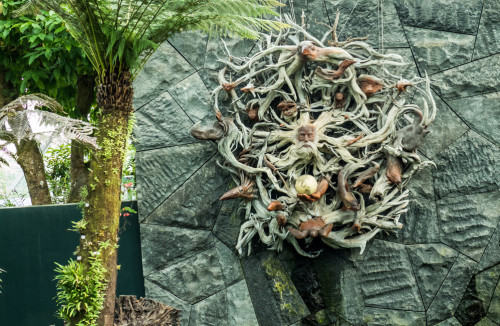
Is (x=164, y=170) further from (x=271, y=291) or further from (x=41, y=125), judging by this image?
(x=41, y=125)

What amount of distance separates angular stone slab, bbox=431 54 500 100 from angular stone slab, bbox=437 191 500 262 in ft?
2.23

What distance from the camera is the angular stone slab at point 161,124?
4012mm

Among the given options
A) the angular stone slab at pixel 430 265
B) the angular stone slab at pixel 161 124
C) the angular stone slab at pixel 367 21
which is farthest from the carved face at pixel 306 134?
the angular stone slab at pixel 430 265

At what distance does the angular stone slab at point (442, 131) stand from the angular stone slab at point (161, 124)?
166cm

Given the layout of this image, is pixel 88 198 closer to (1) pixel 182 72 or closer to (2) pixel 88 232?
(2) pixel 88 232

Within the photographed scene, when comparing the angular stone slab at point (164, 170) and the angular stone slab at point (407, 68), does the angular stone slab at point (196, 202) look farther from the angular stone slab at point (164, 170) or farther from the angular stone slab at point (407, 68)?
the angular stone slab at point (407, 68)

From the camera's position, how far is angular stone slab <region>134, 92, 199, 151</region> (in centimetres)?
401

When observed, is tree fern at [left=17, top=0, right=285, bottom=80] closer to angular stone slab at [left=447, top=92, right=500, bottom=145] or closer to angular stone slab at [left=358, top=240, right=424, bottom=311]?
angular stone slab at [left=447, top=92, right=500, bottom=145]

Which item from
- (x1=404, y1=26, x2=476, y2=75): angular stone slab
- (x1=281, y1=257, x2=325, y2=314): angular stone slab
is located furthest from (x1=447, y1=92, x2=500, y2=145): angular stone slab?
(x1=281, y1=257, x2=325, y2=314): angular stone slab

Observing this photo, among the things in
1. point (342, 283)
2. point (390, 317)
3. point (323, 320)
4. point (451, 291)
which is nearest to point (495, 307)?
point (451, 291)

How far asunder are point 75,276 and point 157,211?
4.30 ft

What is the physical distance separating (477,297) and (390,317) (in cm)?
56

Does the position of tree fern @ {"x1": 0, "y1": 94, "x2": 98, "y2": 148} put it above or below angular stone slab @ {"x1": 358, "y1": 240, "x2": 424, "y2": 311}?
above

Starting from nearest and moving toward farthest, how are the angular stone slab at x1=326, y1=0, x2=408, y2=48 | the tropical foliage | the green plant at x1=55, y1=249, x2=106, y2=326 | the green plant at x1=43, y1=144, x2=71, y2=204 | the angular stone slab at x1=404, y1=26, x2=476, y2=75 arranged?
the green plant at x1=55, y1=249, x2=106, y2=326, the tropical foliage, the angular stone slab at x1=404, y1=26, x2=476, y2=75, the angular stone slab at x1=326, y1=0, x2=408, y2=48, the green plant at x1=43, y1=144, x2=71, y2=204
